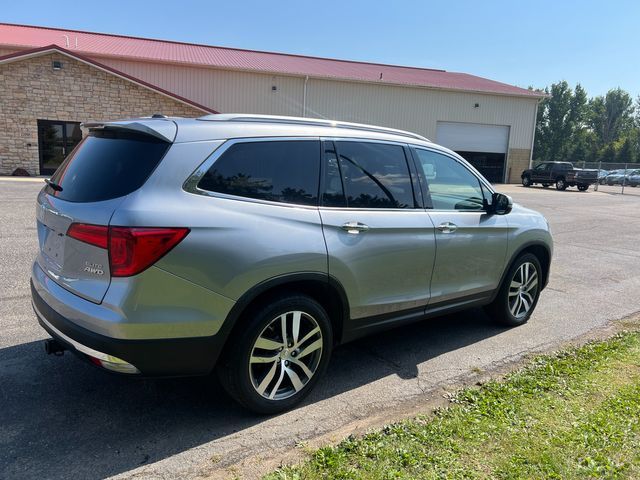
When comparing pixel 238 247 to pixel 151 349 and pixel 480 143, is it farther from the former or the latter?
pixel 480 143

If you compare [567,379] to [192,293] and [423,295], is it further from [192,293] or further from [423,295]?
[192,293]

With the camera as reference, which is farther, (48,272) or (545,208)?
(545,208)

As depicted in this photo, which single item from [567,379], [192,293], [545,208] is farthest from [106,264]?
[545,208]

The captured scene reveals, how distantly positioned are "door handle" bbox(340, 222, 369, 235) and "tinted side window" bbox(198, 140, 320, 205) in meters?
0.27

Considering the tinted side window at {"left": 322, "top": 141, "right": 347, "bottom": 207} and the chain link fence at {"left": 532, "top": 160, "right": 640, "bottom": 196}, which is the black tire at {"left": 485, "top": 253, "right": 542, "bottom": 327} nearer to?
the tinted side window at {"left": 322, "top": 141, "right": 347, "bottom": 207}

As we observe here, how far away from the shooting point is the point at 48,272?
3.27 meters

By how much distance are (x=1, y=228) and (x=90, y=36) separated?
28.4 metres

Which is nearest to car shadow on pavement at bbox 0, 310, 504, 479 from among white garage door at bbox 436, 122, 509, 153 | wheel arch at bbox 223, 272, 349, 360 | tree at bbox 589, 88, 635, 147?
wheel arch at bbox 223, 272, 349, 360

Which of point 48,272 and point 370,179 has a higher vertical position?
point 370,179

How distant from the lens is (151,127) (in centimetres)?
308

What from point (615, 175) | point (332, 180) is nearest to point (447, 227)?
point (332, 180)

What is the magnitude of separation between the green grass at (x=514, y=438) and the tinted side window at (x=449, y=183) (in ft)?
5.03

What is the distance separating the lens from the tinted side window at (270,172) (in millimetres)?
3115

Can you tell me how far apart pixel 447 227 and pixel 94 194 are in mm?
2713
